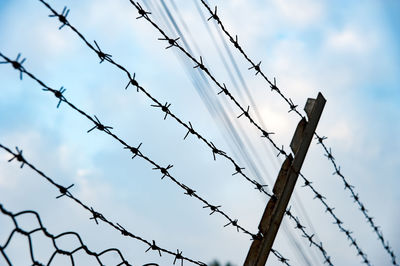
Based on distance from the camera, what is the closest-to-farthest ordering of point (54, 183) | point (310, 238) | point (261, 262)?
point (54, 183) → point (261, 262) → point (310, 238)

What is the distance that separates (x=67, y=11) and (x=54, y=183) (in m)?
0.62

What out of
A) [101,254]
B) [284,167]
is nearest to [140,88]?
[101,254]

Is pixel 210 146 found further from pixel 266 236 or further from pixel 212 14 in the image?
pixel 212 14

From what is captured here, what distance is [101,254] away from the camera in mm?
1724

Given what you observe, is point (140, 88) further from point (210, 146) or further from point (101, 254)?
point (101, 254)

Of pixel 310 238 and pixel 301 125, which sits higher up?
pixel 301 125

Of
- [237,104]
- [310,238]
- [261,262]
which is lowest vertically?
[261,262]

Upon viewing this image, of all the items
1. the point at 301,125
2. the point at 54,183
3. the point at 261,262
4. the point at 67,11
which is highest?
the point at 301,125

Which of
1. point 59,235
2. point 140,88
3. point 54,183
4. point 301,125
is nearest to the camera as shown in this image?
point 59,235

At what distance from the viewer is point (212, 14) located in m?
2.56

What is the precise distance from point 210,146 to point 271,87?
0.66m

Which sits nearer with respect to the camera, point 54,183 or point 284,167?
point 54,183

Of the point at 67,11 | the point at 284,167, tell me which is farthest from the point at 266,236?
the point at 67,11

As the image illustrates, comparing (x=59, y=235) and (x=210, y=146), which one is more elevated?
(x=210, y=146)
